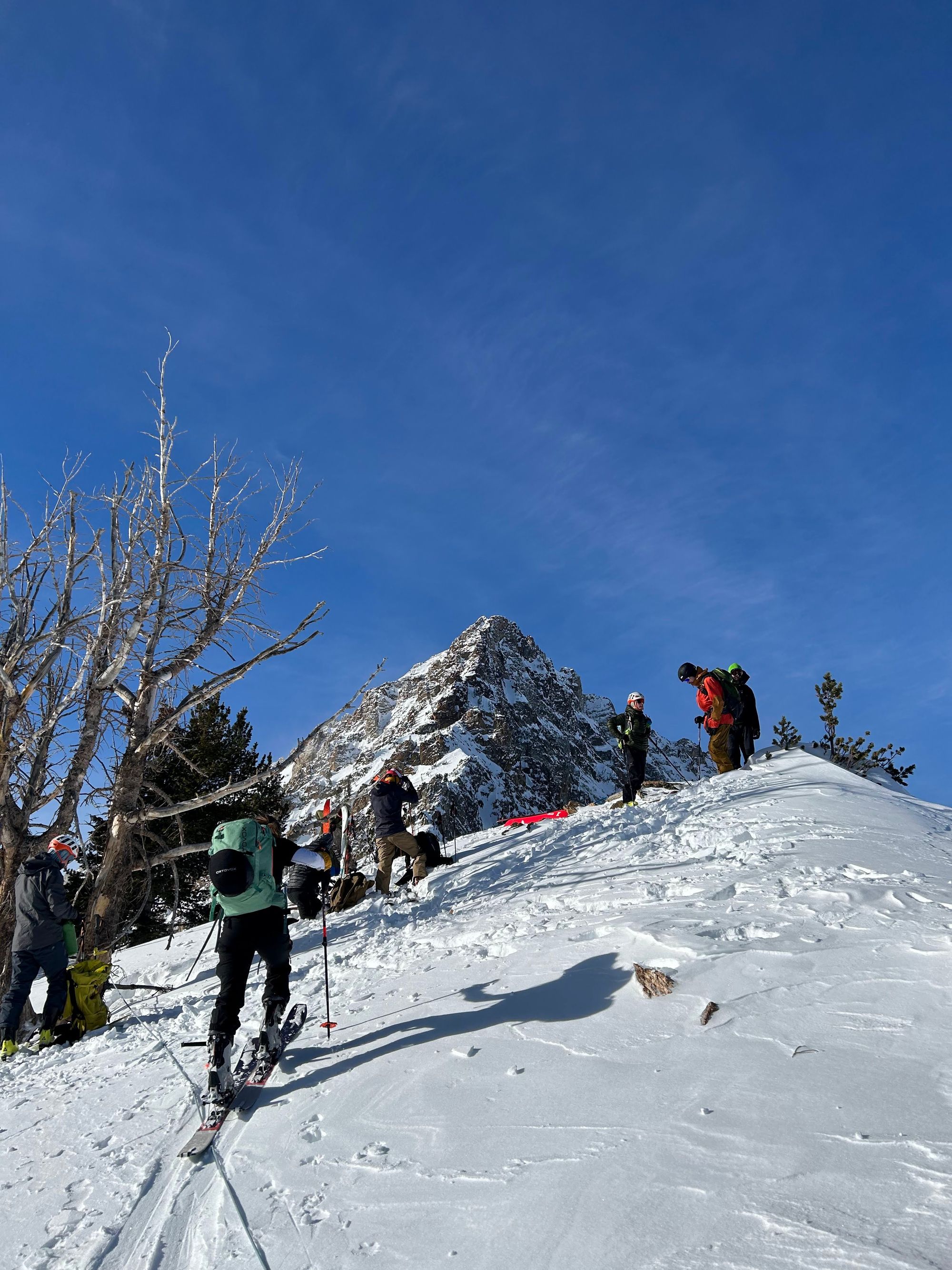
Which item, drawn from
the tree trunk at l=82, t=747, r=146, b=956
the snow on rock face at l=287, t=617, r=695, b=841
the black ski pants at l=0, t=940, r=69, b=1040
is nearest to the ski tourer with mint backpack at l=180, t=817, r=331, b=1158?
the black ski pants at l=0, t=940, r=69, b=1040

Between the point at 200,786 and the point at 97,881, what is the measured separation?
37.3ft

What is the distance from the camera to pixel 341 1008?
236 inches

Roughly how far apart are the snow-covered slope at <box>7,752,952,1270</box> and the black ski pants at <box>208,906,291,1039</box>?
0.54 metres

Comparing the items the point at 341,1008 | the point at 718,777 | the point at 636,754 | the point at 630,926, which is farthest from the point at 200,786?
the point at 630,926

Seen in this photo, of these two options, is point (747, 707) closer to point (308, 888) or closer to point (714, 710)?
point (714, 710)

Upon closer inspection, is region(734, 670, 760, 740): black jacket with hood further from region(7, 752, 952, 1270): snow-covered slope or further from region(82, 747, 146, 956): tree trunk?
region(82, 747, 146, 956): tree trunk

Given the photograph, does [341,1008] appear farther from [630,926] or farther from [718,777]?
[718,777]

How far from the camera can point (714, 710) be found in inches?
565

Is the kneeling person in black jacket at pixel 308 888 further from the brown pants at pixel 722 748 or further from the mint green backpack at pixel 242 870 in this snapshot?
the brown pants at pixel 722 748

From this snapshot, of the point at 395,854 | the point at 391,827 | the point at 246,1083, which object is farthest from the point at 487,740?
the point at 246,1083

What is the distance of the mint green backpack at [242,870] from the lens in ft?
16.3

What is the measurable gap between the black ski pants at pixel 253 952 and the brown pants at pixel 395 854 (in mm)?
5789

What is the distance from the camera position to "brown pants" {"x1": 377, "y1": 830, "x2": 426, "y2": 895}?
11.1 meters

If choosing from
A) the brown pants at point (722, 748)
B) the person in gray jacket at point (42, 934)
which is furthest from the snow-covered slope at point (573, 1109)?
the brown pants at point (722, 748)
